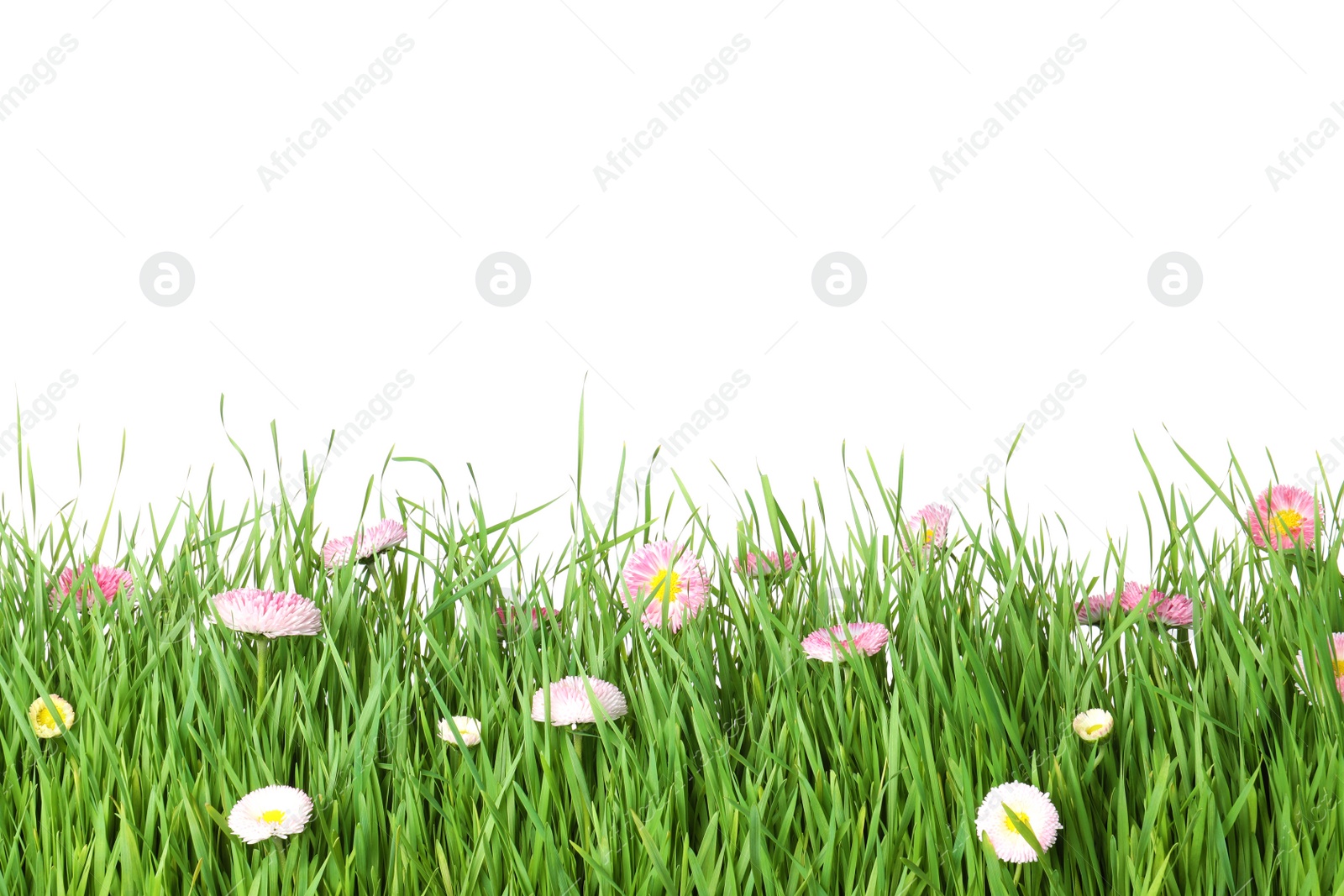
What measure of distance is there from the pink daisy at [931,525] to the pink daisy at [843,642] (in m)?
0.30

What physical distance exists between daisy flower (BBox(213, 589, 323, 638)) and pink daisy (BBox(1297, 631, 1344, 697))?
1.33 meters

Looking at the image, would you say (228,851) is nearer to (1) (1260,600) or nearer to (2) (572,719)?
(2) (572,719)

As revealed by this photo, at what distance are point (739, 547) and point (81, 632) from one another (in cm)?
103

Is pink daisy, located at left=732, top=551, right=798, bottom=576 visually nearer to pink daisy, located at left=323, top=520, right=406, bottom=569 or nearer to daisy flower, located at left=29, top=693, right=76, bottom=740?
pink daisy, located at left=323, top=520, right=406, bottom=569

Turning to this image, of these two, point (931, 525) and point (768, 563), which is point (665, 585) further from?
point (931, 525)

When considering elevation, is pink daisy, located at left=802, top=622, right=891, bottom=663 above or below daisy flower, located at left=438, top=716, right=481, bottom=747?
above

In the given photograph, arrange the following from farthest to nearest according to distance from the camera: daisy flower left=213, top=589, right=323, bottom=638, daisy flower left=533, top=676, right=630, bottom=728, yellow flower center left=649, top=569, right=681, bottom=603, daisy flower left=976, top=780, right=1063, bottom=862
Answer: yellow flower center left=649, top=569, right=681, bottom=603 < daisy flower left=213, top=589, right=323, bottom=638 < daisy flower left=533, top=676, right=630, bottom=728 < daisy flower left=976, top=780, right=1063, bottom=862

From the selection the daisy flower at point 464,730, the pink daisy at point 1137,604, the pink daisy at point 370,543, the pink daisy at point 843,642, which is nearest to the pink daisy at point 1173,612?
the pink daisy at point 1137,604

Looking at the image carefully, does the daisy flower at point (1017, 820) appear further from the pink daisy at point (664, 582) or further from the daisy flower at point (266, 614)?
the daisy flower at point (266, 614)

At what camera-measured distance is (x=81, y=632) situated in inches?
70.2

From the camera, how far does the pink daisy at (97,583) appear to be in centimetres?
187

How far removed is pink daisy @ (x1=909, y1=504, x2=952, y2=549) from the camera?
6.15 ft

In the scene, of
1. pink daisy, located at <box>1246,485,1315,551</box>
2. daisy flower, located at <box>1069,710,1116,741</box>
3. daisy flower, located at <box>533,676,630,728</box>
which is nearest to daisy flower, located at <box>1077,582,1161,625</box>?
pink daisy, located at <box>1246,485,1315,551</box>

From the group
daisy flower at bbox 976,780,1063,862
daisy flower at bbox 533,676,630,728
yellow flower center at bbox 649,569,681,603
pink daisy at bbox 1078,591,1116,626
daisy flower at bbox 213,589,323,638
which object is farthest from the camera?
pink daisy at bbox 1078,591,1116,626
